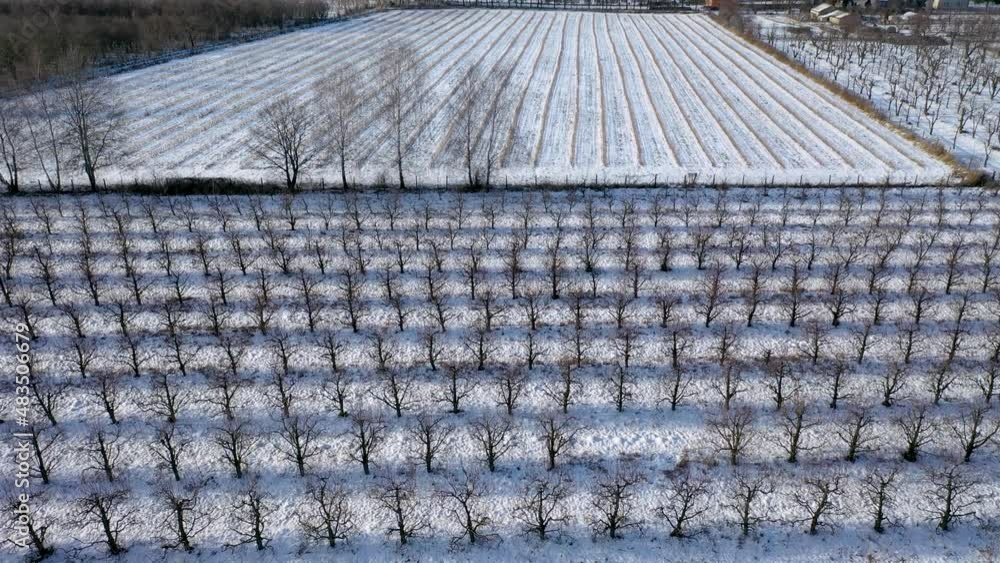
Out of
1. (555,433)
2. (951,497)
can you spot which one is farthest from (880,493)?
(555,433)

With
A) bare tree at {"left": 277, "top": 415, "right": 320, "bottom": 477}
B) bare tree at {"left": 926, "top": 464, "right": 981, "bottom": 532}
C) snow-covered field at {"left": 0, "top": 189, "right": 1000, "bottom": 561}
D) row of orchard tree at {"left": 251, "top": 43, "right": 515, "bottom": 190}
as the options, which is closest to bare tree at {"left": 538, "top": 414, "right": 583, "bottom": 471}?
snow-covered field at {"left": 0, "top": 189, "right": 1000, "bottom": 561}

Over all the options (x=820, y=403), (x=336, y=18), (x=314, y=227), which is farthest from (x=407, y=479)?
(x=336, y=18)

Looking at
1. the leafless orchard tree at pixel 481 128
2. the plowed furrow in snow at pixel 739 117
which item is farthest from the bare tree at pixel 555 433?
the plowed furrow in snow at pixel 739 117

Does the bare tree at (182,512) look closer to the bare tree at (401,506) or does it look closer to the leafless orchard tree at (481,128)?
the bare tree at (401,506)

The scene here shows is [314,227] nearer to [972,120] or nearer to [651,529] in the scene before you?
[651,529]

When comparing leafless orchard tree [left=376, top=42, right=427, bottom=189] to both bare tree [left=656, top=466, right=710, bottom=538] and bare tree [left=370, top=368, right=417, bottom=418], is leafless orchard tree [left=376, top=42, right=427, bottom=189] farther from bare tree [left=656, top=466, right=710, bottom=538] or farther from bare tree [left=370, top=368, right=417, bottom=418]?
bare tree [left=656, top=466, right=710, bottom=538]
